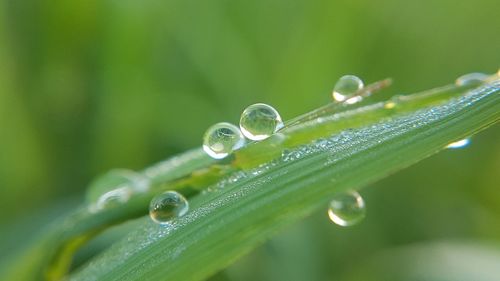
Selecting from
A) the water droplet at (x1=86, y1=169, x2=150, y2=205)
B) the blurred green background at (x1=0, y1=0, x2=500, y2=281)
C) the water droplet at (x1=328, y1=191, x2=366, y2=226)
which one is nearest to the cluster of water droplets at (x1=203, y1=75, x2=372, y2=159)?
the water droplet at (x1=328, y1=191, x2=366, y2=226)

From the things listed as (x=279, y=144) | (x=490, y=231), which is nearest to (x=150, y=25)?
(x=490, y=231)

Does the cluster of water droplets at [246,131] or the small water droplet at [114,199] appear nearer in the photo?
the cluster of water droplets at [246,131]

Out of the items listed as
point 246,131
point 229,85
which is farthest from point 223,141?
point 229,85

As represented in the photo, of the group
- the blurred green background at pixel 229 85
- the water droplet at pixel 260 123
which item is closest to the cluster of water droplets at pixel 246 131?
the water droplet at pixel 260 123

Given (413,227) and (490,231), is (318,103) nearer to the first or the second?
(413,227)

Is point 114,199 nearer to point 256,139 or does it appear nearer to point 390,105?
point 256,139

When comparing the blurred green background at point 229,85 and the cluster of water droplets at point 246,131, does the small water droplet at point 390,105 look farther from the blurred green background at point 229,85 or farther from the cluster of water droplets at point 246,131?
the blurred green background at point 229,85
